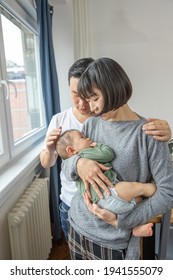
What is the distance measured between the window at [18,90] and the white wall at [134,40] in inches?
12.5

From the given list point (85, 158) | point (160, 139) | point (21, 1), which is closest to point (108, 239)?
point (85, 158)

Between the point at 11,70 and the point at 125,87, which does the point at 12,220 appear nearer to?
the point at 125,87

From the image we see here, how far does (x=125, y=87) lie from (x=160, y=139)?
20 cm

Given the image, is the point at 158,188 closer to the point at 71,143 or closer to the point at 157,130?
the point at 157,130

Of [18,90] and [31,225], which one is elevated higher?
[18,90]

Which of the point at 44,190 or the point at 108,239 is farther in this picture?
the point at 44,190

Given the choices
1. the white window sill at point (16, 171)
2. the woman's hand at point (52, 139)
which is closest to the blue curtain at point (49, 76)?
the white window sill at point (16, 171)

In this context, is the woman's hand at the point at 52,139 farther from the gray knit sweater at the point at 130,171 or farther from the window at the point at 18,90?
the window at the point at 18,90

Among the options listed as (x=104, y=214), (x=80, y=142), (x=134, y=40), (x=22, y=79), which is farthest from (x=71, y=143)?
(x=134, y=40)

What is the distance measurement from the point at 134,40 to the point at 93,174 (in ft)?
7.18

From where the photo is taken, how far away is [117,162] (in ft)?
2.69

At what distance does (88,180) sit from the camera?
2.74 feet

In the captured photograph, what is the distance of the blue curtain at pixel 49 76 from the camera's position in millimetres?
1963
